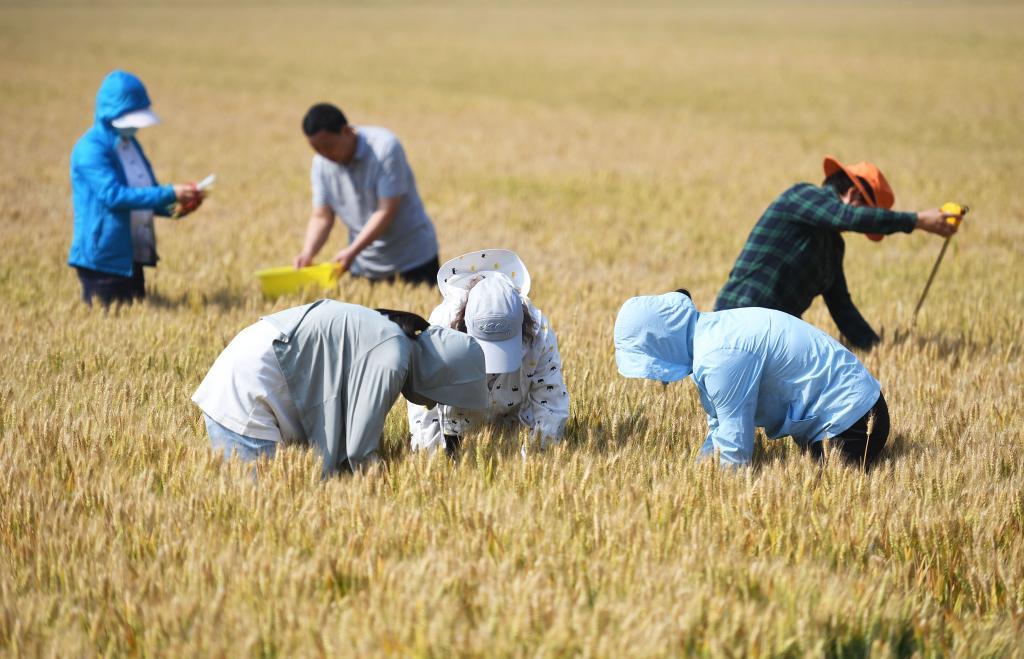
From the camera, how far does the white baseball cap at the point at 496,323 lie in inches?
148

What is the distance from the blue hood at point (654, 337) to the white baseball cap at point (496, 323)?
1.32ft

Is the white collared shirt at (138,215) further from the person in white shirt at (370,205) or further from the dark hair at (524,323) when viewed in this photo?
the dark hair at (524,323)

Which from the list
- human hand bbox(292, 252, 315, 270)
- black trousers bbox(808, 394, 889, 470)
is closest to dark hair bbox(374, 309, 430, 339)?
black trousers bbox(808, 394, 889, 470)

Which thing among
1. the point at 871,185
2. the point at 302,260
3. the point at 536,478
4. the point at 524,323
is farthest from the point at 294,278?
the point at 871,185

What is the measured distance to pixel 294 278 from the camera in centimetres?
662

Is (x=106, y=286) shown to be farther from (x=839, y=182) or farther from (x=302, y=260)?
(x=839, y=182)

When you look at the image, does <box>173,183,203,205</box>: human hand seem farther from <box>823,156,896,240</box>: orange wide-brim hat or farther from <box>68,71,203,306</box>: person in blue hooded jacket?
<box>823,156,896,240</box>: orange wide-brim hat

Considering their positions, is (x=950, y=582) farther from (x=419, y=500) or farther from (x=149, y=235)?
(x=149, y=235)

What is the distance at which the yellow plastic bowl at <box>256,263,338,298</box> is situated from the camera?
6551 millimetres

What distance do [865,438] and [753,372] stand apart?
690mm

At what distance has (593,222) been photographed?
1040 cm

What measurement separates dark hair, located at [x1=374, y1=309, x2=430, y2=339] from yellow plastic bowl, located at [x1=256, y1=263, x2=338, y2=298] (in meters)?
2.82

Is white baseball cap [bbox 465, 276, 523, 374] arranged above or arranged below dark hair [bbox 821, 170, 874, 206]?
A: below

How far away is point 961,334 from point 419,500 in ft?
14.0
